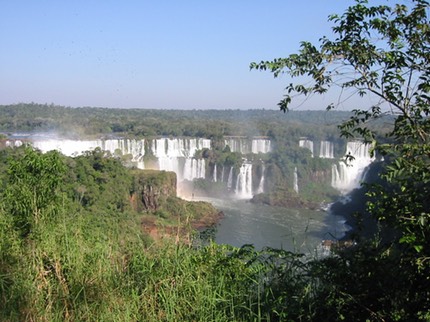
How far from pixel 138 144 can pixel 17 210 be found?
95.0 ft

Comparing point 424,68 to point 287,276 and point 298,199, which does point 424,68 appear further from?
point 298,199

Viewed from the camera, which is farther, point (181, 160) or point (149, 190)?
point (181, 160)

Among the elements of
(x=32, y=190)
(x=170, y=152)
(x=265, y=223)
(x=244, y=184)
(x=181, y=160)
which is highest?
(x=32, y=190)

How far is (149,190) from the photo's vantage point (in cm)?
2450

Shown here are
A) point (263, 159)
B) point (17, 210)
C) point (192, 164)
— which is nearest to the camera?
point (17, 210)

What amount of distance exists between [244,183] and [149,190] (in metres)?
12.1

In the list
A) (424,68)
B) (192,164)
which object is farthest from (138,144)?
(424,68)

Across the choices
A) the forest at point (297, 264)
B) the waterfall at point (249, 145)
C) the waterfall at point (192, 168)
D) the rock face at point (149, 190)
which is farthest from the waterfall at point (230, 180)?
the forest at point (297, 264)

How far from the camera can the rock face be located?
78.3ft

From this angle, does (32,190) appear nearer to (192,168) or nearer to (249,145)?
(192,168)

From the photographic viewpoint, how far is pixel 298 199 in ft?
104

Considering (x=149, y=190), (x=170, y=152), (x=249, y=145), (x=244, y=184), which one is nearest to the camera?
(x=149, y=190)

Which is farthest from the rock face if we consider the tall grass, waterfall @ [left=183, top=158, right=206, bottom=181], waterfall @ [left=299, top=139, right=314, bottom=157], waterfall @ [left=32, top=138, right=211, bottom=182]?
the tall grass

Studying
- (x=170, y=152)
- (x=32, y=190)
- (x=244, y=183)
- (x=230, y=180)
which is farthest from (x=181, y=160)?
(x=32, y=190)
